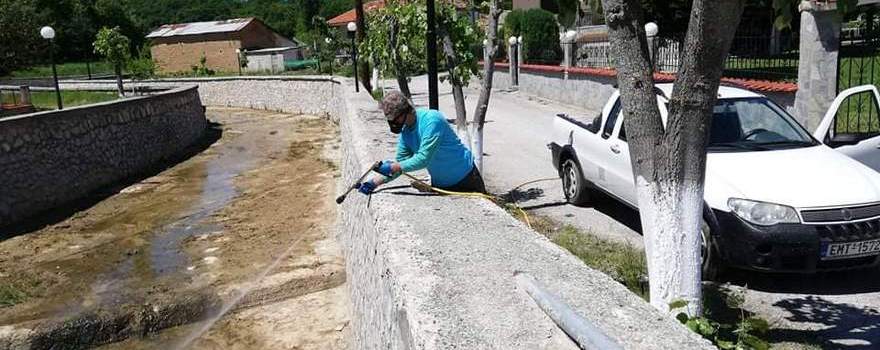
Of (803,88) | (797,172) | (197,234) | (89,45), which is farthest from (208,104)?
(89,45)

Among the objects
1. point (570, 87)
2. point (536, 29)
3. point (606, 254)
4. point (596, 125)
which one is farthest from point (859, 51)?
point (536, 29)

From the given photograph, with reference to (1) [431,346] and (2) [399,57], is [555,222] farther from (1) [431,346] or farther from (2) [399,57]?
(1) [431,346]

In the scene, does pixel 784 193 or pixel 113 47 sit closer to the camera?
pixel 784 193

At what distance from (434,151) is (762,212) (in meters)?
2.37

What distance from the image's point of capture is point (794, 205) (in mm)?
5039

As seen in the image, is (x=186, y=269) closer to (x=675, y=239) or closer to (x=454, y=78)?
(x=454, y=78)

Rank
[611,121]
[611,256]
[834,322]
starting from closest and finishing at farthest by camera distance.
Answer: [834,322] < [611,256] < [611,121]

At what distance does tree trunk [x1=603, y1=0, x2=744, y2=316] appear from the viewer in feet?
12.3

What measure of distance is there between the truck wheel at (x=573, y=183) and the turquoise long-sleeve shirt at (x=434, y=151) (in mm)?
3002

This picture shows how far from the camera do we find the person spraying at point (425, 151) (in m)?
4.86

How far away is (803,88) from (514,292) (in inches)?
340

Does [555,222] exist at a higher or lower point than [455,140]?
lower

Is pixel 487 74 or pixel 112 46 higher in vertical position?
pixel 112 46

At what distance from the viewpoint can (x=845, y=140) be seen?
6.48 m
